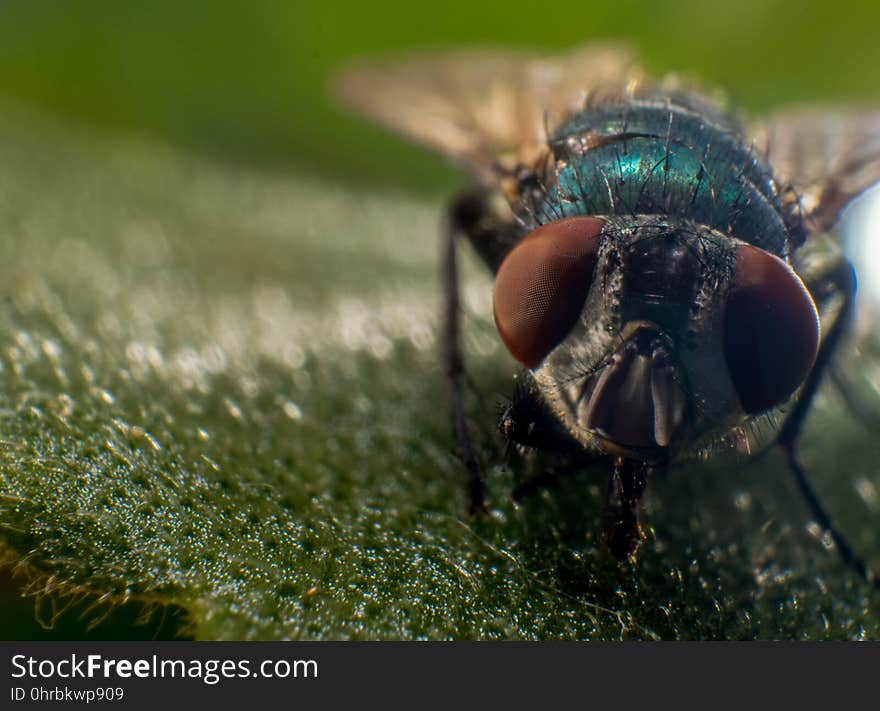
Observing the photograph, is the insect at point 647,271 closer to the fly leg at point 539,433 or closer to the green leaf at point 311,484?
the fly leg at point 539,433

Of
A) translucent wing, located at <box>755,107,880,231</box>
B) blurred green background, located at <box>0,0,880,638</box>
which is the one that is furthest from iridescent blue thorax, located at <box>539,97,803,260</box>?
blurred green background, located at <box>0,0,880,638</box>

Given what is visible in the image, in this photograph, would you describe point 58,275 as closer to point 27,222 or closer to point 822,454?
point 27,222

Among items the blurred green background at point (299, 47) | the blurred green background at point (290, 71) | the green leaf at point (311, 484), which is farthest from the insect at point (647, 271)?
the blurred green background at point (299, 47)

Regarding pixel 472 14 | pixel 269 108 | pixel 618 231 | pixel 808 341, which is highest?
pixel 472 14

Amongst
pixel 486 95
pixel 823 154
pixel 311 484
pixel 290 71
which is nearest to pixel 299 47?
pixel 290 71

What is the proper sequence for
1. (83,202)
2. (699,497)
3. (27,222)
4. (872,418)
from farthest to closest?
(83,202)
(27,222)
(872,418)
(699,497)

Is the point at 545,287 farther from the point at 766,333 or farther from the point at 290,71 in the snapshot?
the point at 290,71

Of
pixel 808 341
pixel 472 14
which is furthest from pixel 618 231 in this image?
pixel 472 14
